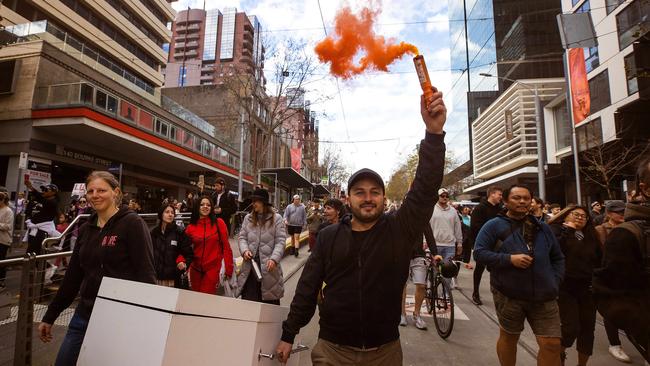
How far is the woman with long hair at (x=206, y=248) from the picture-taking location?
4.59m

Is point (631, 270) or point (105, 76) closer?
point (631, 270)

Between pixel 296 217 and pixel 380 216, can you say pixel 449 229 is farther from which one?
pixel 296 217

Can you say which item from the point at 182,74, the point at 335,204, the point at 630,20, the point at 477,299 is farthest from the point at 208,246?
the point at 182,74

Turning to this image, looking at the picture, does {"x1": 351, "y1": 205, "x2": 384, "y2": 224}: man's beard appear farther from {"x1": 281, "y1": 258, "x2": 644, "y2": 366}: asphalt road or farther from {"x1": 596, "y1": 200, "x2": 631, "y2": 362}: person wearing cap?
{"x1": 596, "y1": 200, "x2": 631, "y2": 362}: person wearing cap

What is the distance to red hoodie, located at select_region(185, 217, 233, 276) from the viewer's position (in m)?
4.61

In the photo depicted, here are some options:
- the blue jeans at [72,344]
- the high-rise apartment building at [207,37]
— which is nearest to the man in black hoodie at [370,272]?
the blue jeans at [72,344]

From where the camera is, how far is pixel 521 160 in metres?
33.8

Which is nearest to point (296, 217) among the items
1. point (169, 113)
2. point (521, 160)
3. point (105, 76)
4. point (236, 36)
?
point (105, 76)

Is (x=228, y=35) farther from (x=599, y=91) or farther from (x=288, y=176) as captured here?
(x=599, y=91)

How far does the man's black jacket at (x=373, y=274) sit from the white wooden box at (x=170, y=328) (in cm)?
38

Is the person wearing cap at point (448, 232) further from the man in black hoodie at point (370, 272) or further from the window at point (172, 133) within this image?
the window at point (172, 133)

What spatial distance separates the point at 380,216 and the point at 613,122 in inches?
926

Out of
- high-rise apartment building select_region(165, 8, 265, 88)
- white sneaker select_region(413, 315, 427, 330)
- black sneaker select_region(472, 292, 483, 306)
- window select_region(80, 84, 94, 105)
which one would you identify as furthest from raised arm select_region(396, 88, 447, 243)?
high-rise apartment building select_region(165, 8, 265, 88)

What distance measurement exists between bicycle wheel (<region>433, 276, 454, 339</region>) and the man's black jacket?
315cm
